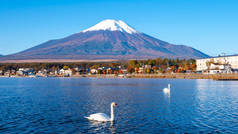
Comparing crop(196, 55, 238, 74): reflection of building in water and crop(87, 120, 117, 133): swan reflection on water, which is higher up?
crop(196, 55, 238, 74): reflection of building in water

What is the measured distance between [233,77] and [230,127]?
289 ft

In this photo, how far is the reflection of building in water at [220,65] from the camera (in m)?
138

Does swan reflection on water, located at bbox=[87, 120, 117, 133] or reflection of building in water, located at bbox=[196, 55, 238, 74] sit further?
reflection of building in water, located at bbox=[196, 55, 238, 74]

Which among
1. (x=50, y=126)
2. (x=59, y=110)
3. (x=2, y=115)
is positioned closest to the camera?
(x=50, y=126)

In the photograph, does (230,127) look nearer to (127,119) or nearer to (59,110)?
(127,119)

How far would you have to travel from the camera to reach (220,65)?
14200 cm

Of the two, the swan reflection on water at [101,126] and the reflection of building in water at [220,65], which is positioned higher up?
the reflection of building in water at [220,65]

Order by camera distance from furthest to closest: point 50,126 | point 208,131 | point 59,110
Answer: point 59,110
point 50,126
point 208,131

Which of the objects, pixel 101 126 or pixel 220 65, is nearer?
pixel 101 126

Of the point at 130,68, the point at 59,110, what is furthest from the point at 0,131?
the point at 130,68

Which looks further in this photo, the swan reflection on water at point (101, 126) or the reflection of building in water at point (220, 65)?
the reflection of building in water at point (220, 65)

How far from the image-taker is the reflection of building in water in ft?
454

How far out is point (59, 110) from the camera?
30344 millimetres

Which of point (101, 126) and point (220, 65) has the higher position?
point (220, 65)
